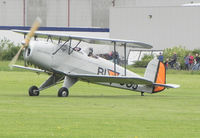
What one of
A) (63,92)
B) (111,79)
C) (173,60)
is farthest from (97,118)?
(173,60)

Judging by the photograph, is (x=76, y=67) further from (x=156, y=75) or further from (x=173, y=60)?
(x=173, y=60)

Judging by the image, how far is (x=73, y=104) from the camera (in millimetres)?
18797

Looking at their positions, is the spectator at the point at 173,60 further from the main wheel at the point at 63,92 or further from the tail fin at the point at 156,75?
the main wheel at the point at 63,92

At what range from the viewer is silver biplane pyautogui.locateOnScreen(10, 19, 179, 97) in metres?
22.0

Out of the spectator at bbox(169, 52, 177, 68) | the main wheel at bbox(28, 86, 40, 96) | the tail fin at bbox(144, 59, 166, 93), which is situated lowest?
the spectator at bbox(169, 52, 177, 68)

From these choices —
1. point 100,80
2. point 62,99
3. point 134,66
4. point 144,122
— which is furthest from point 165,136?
point 134,66

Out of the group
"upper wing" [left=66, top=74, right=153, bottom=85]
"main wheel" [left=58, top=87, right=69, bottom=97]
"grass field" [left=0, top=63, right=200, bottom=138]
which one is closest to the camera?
"grass field" [left=0, top=63, right=200, bottom=138]

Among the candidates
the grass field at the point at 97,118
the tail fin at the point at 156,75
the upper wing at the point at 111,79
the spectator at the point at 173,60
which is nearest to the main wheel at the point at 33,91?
the upper wing at the point at 111,79

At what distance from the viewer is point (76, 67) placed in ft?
75.4

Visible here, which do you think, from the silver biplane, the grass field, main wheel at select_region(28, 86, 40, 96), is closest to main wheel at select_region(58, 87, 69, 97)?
the silver biplane

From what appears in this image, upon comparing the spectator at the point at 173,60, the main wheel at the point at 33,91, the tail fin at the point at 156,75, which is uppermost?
the tail fin at the point at 156,75

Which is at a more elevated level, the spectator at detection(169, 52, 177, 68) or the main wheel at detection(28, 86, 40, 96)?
the main wheel at detection(28, 86, 40, 96)

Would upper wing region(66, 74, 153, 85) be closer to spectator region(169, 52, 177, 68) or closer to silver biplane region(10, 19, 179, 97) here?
silver biplane region(10, 19, 179, 97)

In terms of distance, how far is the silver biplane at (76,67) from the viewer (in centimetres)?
2197
